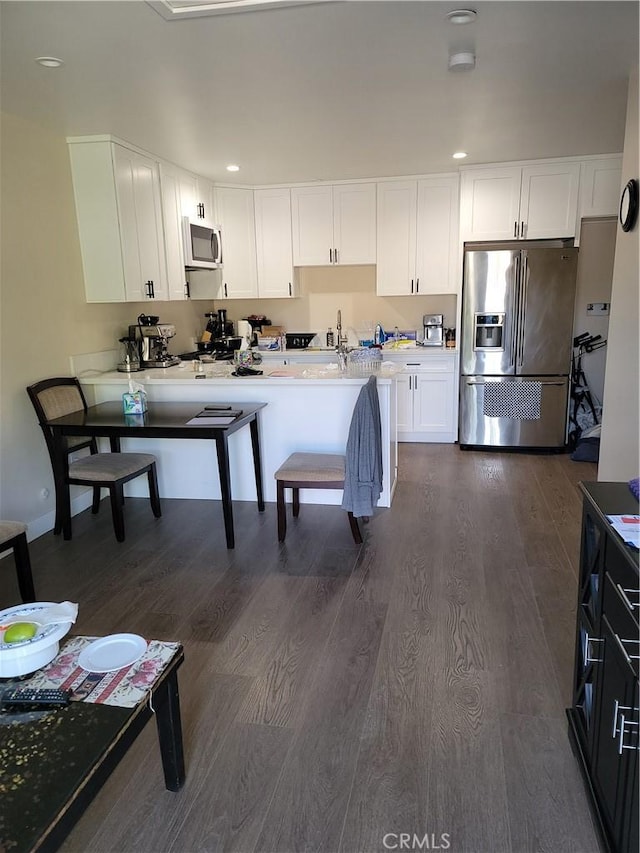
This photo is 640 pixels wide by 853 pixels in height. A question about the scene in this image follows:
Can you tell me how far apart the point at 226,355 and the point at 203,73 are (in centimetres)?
318

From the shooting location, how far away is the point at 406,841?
1.54 m

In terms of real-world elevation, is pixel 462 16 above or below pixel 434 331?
above

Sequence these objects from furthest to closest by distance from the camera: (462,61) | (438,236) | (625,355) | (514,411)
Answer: (438,236), (514,411), (625,355), (462,61)

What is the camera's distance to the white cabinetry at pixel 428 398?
541 cm

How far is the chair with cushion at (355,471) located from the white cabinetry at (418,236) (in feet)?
7.87

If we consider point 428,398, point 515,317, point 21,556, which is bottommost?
point 21,556

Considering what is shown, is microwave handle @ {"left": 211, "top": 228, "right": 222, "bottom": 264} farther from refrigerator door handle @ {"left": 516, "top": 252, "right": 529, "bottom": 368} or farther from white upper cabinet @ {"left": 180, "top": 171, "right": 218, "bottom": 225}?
refrigerator door handle @ {"left": 516, "top": 252, "right": 529, "bottom": 368}

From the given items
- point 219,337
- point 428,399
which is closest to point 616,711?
point 428,399

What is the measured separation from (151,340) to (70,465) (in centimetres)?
142

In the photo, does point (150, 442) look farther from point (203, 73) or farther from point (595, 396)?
point (595, 396)

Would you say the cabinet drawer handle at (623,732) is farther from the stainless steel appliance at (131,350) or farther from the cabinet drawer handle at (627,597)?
the stainless steel appliance at (131,350)

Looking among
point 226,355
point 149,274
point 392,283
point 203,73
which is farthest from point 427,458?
point 203,73

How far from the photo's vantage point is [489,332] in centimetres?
509

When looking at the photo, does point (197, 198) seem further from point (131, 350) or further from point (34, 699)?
point (34, 699)
